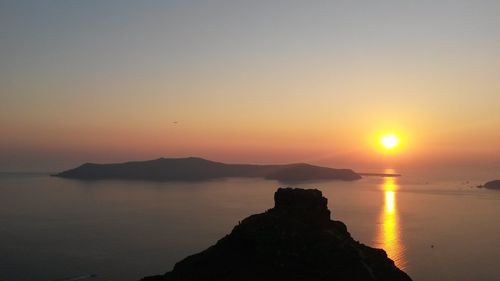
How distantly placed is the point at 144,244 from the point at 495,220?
377 feet

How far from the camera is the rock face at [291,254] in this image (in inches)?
1800

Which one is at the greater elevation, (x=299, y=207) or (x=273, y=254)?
(x=299, y=207)

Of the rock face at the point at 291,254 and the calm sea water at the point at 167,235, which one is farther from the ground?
the rock face at the point at 291,254

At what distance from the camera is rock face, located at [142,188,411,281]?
45719mm

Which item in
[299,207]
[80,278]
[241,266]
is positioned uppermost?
[299,207]

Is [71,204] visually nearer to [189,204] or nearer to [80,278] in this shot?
[189,204]

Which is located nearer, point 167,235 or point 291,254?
point 291,254

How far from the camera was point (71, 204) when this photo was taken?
610ft

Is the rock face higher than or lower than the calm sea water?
higher

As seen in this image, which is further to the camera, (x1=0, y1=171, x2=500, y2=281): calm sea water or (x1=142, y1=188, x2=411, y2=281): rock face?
(x1=0, y1=171, x2=500, y2=281): calm sea water

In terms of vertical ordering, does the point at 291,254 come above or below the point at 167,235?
above

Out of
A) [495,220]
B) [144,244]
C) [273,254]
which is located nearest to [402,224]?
[495,220]

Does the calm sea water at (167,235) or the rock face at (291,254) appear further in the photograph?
the calm sea water at (167,235)

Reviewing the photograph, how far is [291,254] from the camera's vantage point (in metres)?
47.6
